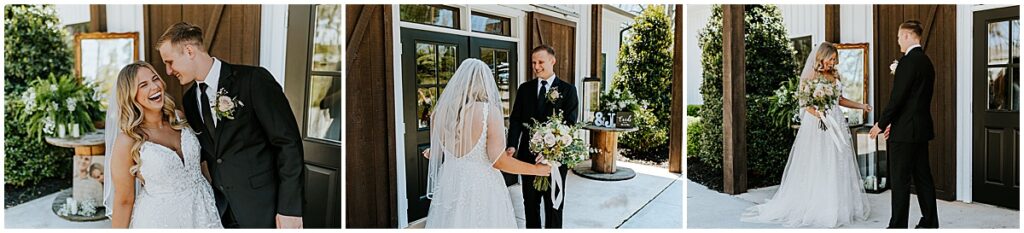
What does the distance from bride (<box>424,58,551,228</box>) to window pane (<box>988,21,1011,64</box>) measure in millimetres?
2309

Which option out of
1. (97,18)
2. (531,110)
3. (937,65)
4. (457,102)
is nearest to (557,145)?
(531,110)

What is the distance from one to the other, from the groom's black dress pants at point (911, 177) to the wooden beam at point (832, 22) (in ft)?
1.98

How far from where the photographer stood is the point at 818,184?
127 inches

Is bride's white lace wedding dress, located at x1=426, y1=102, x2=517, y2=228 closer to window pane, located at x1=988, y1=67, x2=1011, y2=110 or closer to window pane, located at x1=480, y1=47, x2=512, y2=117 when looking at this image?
window pane, located at x1=480, y1=47, x2=512, y2=117

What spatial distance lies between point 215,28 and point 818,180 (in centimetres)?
312

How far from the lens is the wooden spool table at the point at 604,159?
10.2 feet

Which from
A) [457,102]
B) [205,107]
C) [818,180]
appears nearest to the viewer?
[457,102]

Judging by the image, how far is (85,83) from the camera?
290 cm

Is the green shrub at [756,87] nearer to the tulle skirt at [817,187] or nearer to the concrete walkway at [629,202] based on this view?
the tulle skirt at [817,187]

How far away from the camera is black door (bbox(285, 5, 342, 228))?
2951mm

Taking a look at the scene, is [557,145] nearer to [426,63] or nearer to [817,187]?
[426,63]

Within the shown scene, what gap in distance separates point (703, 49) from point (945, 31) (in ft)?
3.73

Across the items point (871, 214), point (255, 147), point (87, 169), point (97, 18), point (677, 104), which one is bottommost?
point (871, 214)

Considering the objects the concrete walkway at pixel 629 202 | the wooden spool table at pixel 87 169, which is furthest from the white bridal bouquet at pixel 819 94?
the wooden spool table at pixel 87 169
